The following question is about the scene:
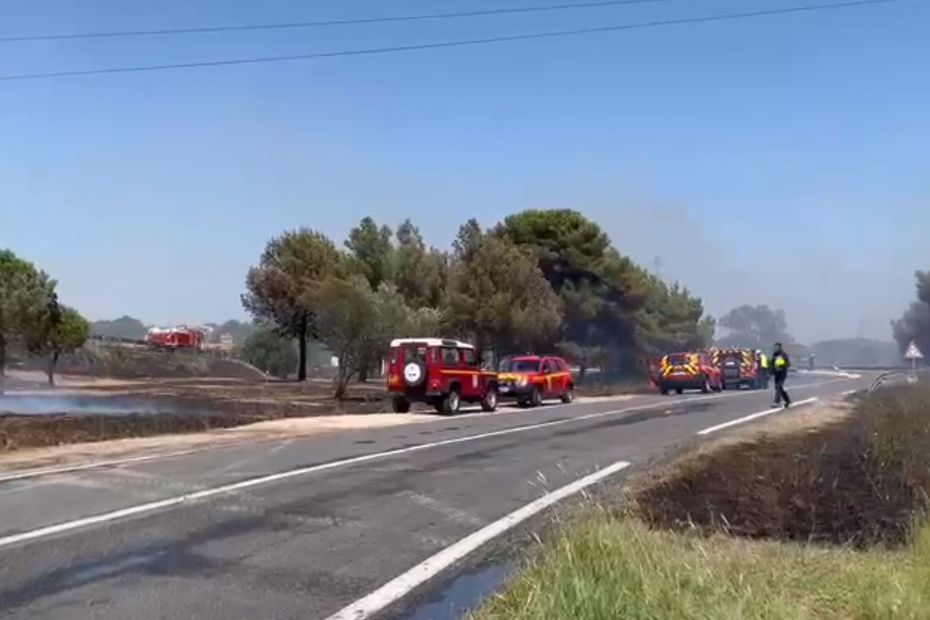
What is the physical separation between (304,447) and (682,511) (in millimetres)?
11071

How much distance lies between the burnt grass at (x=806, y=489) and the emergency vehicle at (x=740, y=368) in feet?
114

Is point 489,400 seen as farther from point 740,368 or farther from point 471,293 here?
point 740,368

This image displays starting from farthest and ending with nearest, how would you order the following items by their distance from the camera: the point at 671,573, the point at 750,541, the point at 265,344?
the point at 265,344
the point at 750,541
the point at 671,573

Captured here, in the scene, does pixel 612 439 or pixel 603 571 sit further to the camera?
pixel 612 439

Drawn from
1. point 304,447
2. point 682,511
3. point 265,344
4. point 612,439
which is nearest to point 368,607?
point 682,511

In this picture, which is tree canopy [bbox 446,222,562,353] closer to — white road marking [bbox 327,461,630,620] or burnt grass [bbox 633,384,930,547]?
burnt grass [bbox 633,384,930,547]

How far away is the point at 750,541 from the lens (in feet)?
31.8

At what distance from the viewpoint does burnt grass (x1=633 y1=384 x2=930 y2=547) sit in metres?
10.6

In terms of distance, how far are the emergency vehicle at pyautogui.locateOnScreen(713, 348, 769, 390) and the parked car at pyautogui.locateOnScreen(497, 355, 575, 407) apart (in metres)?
14.4

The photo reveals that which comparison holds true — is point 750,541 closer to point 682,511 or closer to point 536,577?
point 682,511

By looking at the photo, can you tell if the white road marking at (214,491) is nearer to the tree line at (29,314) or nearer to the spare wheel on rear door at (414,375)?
the spare wheel on rear door at (414,375)

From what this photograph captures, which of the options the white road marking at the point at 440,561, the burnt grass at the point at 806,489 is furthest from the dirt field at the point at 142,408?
the burnt grass at the point at 806,489

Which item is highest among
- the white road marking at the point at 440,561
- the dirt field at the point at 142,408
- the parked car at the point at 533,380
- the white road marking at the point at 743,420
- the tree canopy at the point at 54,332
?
the tree canopy at the point at 54,332

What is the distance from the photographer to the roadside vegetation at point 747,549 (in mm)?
6582
